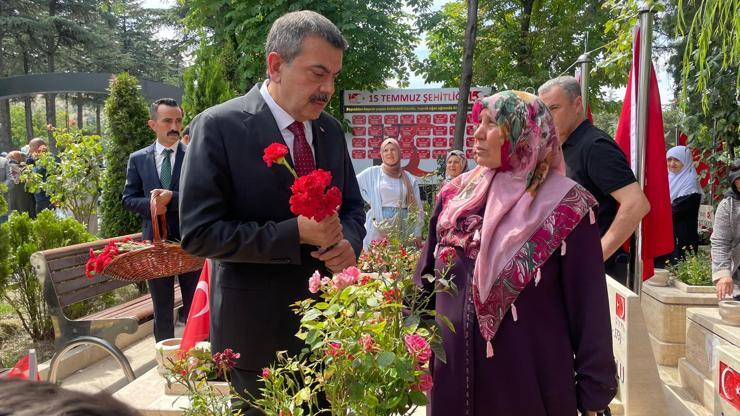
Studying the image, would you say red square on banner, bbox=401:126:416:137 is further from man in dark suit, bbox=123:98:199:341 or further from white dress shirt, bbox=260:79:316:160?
white dress shirt, bbox=260:79:316:160

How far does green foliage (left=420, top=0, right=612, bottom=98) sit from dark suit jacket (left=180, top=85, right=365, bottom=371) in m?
15.2

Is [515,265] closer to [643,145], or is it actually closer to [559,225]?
[559,225]

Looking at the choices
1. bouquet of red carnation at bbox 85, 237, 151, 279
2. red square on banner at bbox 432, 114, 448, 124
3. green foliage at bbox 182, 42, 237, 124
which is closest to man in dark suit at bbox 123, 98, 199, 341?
bouquet of red carnation at bbox 85, 237, 151, 279

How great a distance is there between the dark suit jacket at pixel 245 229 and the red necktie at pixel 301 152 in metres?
0.08

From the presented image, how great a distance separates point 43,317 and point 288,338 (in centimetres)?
474

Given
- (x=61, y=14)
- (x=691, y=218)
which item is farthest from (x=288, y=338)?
(x=61, y=14)

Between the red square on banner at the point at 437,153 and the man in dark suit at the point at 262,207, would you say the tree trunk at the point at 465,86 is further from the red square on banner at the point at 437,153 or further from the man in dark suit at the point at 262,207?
the man in dark suit at the point at 262,207

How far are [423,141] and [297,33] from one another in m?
11.0

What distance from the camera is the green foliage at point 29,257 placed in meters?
5.49

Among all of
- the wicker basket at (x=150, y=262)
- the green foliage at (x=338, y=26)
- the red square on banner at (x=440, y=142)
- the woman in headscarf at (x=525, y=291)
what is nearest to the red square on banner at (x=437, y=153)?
the red square on banner at (x=440, y=142)

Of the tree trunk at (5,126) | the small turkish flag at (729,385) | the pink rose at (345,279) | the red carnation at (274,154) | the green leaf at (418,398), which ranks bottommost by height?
the small turkish flag at (729,385)

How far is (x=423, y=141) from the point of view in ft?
42.5

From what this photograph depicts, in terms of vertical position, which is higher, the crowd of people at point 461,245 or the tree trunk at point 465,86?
the tree trunk at point 465,86

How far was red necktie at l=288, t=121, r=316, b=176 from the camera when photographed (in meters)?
2.14
